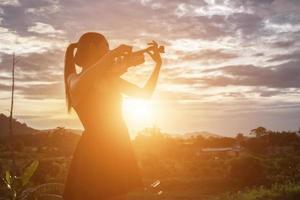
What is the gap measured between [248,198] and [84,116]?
1297 centimetres

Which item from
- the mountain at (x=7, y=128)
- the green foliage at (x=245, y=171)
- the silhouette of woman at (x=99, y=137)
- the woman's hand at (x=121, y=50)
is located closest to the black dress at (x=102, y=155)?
the silhouette of woman at (x=99, y=137)

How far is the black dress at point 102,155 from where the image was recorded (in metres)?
2.50

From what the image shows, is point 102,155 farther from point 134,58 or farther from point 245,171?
Answer: point 245,171

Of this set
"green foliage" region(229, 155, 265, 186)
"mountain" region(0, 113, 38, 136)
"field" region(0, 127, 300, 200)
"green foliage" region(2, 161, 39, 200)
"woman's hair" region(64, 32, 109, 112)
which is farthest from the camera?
"mountain" region(0, 113, 38, 136)

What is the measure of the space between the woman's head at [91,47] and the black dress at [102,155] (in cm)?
18

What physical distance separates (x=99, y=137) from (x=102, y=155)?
0.10m

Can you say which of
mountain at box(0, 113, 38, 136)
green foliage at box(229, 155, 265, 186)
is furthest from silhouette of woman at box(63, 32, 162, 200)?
mountain at box(0, 113, 38, 136)

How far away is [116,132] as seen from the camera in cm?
255

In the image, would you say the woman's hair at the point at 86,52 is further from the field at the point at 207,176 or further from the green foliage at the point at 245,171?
the green foliage at the point at 245,171

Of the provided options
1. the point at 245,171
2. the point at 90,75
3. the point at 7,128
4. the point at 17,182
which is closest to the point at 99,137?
the point at 90,75

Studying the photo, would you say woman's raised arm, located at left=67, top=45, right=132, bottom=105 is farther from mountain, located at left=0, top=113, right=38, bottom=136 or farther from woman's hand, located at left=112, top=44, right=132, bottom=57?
mountain, located at left=0, top=113, right=38, bottom=136

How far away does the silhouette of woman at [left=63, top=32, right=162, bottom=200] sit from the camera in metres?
2.49

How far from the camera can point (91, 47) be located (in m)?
2.60

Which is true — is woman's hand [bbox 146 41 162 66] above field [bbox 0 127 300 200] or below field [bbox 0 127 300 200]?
above
